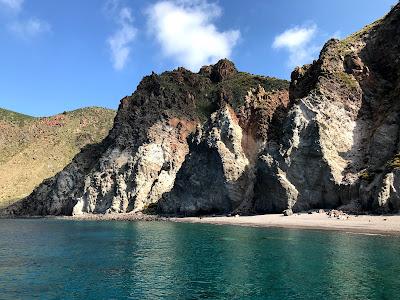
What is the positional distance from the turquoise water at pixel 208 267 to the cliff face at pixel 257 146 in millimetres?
22566

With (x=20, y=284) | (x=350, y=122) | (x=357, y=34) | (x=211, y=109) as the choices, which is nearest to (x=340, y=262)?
(x=20, y=284)

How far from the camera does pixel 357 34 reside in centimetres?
10156

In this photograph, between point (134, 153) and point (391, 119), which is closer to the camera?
point (391, 119)

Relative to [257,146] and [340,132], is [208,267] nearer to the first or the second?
[340,132]

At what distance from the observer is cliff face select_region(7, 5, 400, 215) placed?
262ft

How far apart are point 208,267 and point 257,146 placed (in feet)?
235

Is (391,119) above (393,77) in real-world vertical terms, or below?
below

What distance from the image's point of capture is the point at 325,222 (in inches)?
2694

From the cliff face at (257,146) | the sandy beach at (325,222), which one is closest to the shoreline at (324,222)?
the sandy beach at (325,222)

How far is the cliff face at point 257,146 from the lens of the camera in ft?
262

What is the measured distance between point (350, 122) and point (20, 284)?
72.5 meters

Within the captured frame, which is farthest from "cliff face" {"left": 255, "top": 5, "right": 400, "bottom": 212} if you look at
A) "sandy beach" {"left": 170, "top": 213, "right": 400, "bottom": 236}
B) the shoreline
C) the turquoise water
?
the turquoise water

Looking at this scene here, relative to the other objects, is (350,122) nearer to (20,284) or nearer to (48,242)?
(48,242)

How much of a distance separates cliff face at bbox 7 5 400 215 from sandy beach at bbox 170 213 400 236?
381 cm
